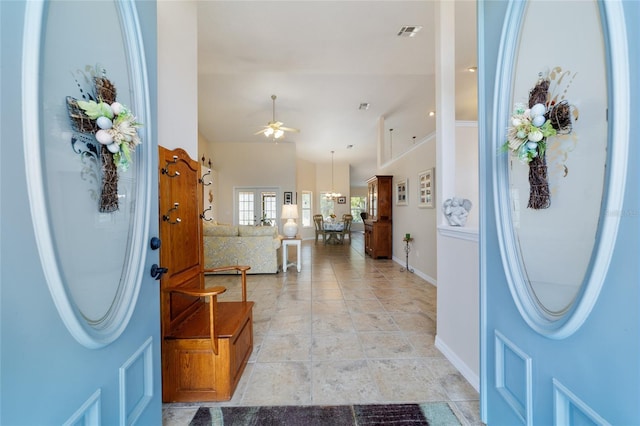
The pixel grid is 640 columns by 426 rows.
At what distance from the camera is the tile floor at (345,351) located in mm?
1761

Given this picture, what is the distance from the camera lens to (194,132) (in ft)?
7.90

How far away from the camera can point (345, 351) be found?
234 cm

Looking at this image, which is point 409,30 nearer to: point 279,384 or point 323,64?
point 323,64

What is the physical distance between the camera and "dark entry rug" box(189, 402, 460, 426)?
5.08 feet

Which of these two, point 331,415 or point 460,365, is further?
point 460,365

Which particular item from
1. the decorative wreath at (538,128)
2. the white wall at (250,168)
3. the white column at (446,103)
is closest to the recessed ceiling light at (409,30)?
the white column at (446,103)

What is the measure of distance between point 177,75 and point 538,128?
2423mm

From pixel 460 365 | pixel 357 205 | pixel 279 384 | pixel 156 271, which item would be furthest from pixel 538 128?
pixel 357 205

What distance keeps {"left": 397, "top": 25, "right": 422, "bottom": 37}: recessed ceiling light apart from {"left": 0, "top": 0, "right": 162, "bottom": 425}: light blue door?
3099mm

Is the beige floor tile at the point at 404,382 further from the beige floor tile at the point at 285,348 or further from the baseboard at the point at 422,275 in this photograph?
the baseboard at the point at 422,275

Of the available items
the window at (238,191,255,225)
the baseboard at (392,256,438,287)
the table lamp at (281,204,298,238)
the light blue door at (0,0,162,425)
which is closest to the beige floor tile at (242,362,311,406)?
the light blue door at (0,0,162,425)

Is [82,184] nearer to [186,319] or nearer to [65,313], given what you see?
[65,313]

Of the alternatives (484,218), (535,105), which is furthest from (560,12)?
(484,218)

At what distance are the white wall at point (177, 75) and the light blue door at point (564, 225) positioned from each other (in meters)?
2.05
